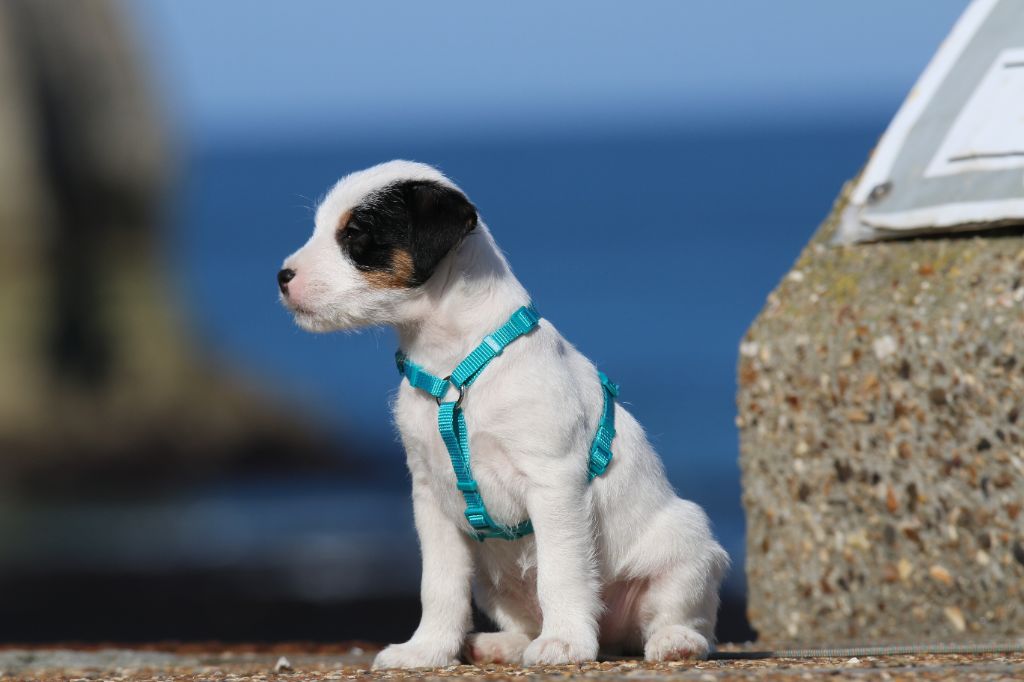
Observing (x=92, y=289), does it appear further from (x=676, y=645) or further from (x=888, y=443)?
(x=676, y=645)

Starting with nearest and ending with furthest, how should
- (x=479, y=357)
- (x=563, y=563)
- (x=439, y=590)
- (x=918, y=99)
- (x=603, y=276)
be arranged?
(x=563, y=563) < (x=479, y=357) < (x=439, y=590) < (x=918, y=99) < (x=603, y=276)

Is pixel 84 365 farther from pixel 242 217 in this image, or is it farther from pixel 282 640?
pixel 242 217

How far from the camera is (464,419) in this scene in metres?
5.89

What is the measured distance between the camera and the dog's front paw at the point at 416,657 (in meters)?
6.07

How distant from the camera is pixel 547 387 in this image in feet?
19.2

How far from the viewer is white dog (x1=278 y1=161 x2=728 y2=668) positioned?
229 inches

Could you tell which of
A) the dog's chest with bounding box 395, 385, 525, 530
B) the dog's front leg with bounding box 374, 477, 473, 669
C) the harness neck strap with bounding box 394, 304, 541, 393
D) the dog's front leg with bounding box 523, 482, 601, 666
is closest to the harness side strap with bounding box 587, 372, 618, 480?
the dog's front leg with bounding box 523, 482, 601, 666

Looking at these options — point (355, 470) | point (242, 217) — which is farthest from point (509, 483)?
point (242, 217)

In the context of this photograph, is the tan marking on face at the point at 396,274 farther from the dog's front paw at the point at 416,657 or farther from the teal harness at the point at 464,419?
the dog's front paw at the point at 416,657

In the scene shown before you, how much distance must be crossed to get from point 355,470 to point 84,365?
490 cm

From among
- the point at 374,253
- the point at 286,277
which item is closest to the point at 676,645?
the point at 374,253

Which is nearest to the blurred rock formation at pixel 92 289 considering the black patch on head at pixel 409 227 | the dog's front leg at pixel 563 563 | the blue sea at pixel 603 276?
the blue sea at pixel 603 276

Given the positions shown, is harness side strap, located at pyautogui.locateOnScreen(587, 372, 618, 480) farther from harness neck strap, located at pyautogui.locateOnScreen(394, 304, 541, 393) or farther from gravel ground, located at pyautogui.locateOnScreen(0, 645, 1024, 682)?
gravel ground, located at pyautogui.locateOnScreen(0, 645, 1024, 682)

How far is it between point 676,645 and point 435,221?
6.15ft
